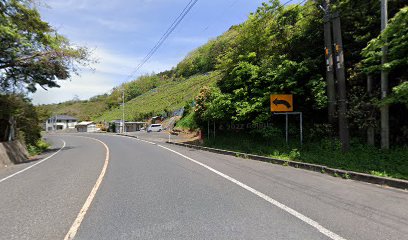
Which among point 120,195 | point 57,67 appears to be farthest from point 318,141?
point 57,67

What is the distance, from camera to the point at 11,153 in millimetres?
19656

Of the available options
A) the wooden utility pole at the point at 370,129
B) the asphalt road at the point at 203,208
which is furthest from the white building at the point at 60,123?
the asphalt road at the point at 203,208

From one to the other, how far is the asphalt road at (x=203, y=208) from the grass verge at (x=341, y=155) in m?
1.77

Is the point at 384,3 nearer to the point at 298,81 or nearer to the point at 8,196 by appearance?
the point at 298,81

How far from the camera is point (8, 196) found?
26.7 ft

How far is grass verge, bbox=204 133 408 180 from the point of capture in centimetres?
1060

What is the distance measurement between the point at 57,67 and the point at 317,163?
18.6 meters

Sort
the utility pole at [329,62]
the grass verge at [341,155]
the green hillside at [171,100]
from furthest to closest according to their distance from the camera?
the green hillside at [171,100]
the utility pole at [329,62]
the grass verge at [341,155]

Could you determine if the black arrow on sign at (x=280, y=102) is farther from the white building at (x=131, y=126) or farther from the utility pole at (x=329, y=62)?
the white building at (x=131, y=126)

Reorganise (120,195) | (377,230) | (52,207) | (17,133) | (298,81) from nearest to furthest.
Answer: (377,230), (52,207), (120,195), (298,81), (17,133)

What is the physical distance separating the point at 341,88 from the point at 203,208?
33.0 ft

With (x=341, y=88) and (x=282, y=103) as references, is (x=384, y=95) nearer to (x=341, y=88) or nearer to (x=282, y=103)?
(x=341, y=88)

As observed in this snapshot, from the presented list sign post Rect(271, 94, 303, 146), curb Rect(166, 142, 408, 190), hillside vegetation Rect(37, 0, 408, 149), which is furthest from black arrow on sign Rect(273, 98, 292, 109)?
curb Rect(166, 142, 408, 190)

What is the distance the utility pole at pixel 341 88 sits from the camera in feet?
45.4
